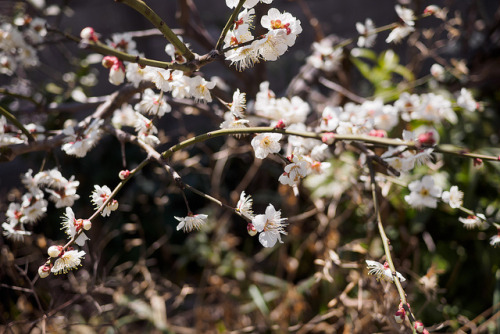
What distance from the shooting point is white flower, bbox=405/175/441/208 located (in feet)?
2.95

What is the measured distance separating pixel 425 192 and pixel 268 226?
0.44 meters

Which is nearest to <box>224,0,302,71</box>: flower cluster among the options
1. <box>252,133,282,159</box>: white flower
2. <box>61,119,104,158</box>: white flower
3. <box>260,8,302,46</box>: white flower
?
<box>260,8,302,46</box>: white flower

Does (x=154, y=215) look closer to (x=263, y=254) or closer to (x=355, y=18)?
(x=263, y=254)

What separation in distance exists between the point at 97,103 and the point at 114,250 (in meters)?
1.03

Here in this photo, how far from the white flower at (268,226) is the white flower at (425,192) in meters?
0.39

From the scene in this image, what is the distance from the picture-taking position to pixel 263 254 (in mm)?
1765

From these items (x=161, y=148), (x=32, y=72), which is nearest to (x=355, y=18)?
(x=161, y=148)

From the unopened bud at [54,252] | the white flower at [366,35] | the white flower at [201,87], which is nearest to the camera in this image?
the unopened bud at [54,252]

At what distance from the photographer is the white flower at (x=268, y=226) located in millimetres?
659

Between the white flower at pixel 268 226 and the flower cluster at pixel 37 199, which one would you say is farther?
the flower cluster at pixel 37 199

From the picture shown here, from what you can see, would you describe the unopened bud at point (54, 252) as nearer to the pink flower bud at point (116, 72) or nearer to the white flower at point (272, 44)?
the pink flower bud at point (116, 72)

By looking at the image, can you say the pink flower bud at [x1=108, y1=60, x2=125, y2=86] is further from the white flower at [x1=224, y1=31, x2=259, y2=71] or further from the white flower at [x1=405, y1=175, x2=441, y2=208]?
the white flower at [x1=405, y1=175, x2=441, y2=208]

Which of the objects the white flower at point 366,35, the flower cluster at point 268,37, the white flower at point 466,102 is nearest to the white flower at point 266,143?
the flower cluster at point 268,37

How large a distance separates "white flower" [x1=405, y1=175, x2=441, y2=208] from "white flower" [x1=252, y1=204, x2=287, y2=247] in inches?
15.5
